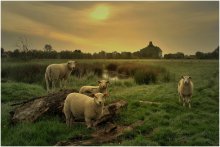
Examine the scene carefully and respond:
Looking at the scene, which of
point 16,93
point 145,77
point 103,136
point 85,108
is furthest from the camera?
point 145,77

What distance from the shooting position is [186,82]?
15.8m

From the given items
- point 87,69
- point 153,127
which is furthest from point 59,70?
point 87,69

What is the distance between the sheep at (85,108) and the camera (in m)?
11.3

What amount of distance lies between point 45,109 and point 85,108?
86.7 inches

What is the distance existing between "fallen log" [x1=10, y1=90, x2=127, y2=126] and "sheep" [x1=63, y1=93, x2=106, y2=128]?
79 cm

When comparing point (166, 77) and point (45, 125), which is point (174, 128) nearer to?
point (45, 125)

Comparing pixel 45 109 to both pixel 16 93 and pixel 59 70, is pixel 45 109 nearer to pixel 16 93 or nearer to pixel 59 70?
Answer: pixel 16 93

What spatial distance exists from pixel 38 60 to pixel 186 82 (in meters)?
20.1

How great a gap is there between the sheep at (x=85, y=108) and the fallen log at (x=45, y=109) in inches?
31.1

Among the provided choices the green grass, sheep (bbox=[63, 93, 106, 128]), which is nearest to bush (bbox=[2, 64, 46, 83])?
the green grass

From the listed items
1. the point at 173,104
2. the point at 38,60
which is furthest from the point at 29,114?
the point at 38,60

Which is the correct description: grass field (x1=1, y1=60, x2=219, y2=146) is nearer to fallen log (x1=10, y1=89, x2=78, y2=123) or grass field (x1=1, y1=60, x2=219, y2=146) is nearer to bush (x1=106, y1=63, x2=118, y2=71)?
fallen log (x1=10, y1=89, x2=78, y2=123)

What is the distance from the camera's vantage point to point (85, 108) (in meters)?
11.4

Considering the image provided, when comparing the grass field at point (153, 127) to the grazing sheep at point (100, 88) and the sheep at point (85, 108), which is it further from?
the grazing sheep at point (100, 88)
